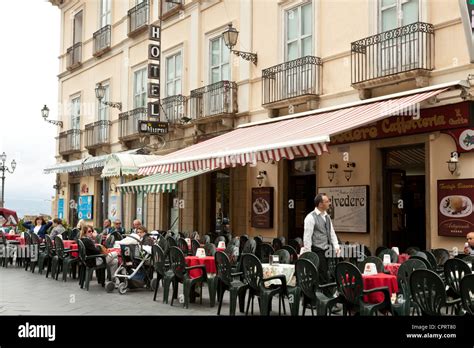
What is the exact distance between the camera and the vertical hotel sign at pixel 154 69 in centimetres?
2061

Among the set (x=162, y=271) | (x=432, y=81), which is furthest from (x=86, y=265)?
(x=432, y=81)

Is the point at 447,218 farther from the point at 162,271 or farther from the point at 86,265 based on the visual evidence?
the point at 86,265

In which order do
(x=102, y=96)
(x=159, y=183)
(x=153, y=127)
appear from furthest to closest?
(x=102, y=96) → (x=153, y=127) → (x=159, y=183)

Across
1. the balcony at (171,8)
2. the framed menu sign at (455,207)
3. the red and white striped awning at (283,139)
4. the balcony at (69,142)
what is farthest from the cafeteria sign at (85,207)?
the framed menu sign at (455,207)

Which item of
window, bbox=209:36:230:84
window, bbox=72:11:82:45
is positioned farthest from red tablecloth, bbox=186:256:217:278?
window, bbox=72:11:82:45

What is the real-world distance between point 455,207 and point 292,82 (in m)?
5.40

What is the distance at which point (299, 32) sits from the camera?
15461 millimetres

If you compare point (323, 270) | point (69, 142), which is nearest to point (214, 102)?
point (323, 270)

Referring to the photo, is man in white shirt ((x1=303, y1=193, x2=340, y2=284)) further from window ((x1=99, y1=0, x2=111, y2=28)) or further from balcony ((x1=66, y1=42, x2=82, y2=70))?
balcony ((x1=66, y1=42, x2=82, y2=70))

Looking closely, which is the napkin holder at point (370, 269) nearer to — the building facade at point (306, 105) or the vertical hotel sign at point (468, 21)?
the building facade at point (306, 105)

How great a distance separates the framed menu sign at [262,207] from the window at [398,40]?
510 centimetres

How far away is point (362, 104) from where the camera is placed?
1270 cm

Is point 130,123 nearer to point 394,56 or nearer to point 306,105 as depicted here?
point 306,105

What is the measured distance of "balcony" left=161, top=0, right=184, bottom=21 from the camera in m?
20.3
